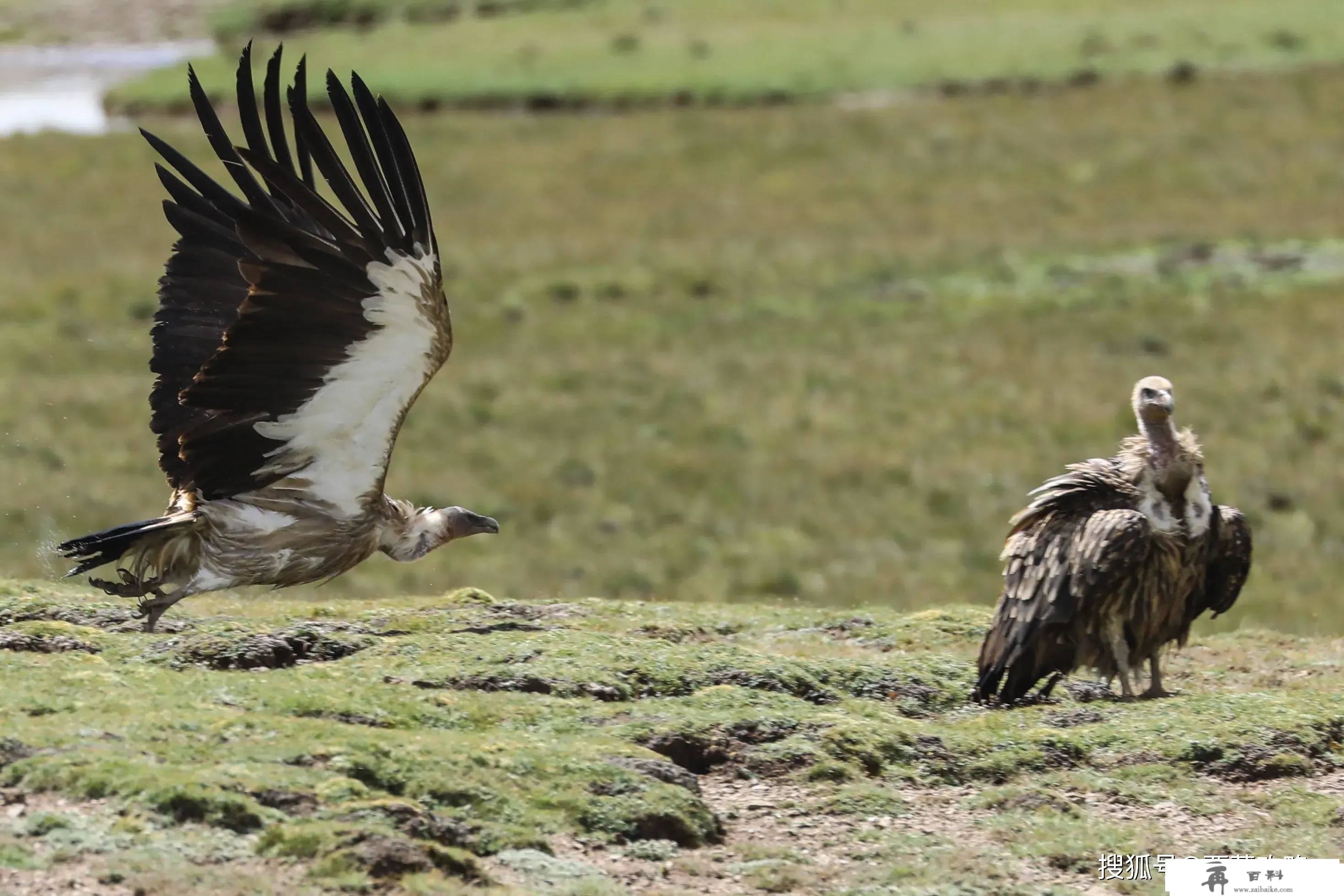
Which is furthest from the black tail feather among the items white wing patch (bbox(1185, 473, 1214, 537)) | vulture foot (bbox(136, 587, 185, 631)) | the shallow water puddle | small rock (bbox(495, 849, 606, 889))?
the shallow water puddle

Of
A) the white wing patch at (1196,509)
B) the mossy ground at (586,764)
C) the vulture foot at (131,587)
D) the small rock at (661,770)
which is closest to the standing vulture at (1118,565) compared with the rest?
the white wing patch at (1196,509)

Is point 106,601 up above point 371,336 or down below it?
below

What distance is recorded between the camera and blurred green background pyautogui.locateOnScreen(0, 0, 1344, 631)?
25.6 m

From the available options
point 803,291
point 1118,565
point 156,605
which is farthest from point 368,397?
point 803,291

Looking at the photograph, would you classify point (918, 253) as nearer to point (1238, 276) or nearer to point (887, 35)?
point (1238, 276)

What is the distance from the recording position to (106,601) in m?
12.3

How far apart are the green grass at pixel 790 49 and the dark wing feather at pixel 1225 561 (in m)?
37.6

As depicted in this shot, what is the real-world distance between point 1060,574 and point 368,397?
157 inches

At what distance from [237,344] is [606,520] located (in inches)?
650

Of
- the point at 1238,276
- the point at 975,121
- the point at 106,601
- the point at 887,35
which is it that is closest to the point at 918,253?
the point at 1238,276

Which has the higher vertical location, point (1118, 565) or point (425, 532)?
point (1118, 565)

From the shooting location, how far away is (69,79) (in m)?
56.8

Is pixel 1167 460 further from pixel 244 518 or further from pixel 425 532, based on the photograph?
pixel 244 518

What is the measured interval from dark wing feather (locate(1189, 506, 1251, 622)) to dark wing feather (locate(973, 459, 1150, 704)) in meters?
0.53
